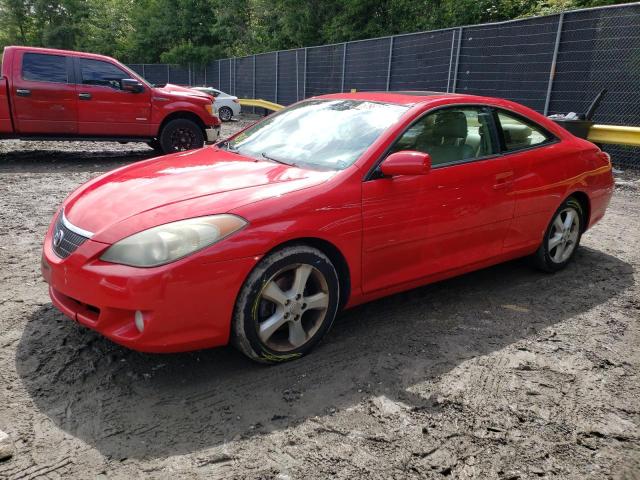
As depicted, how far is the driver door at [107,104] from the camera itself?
358 inches

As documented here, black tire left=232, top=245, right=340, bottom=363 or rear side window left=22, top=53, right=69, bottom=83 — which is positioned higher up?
rear side window left=22, top=53, right=69, bottom=83

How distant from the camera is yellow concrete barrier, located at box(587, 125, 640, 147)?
25.4ft

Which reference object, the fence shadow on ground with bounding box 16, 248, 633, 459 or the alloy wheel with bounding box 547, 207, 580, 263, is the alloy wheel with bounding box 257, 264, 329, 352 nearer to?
the fence shadow on ground with bounding box 16, 248, 633, 459

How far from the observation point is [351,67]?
1681 cm

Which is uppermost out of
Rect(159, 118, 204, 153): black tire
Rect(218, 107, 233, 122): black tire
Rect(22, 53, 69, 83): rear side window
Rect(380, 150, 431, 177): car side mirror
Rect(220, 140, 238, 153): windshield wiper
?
Rect(22, 53, 69, 83): rear side window

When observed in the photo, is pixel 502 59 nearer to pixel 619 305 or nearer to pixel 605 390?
pixel 619 305

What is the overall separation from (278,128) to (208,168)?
2.77 feet

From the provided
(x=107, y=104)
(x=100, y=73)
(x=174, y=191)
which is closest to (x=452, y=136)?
(x=174, y=191)

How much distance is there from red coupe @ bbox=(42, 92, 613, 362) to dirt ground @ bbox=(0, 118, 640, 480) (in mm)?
285

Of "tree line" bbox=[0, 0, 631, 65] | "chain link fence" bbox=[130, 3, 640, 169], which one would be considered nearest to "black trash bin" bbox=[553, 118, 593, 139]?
"chain link fence" bbox=[130, 3, 640, 169]

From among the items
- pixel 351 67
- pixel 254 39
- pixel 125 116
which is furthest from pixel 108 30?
pixel 125 116

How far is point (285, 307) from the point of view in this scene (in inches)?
113

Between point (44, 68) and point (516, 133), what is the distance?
7977 mm

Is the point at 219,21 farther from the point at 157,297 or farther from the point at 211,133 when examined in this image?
the point at 157,297
